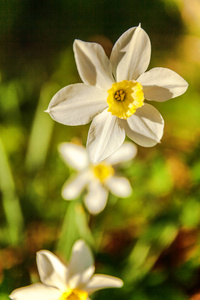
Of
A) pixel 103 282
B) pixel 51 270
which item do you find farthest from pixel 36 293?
pixel 103 282

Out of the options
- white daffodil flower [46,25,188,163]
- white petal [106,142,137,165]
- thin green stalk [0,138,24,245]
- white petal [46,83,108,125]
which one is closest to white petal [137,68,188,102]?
white daffodil flower [46,25,188,163]

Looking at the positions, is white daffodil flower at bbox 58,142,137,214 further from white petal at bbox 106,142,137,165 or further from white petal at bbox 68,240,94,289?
white petal at bbox 68,240,94,289

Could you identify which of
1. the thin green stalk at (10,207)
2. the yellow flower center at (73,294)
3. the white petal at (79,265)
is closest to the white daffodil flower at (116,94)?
the white petal at (79,265)

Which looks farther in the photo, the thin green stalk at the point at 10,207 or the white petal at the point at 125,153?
the thin green stalk at the point at 10,207

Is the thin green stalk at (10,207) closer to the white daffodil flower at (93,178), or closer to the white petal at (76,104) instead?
the white daffodil flower at (93,178)

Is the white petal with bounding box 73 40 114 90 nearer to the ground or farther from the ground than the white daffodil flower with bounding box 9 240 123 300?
farther from the ground
